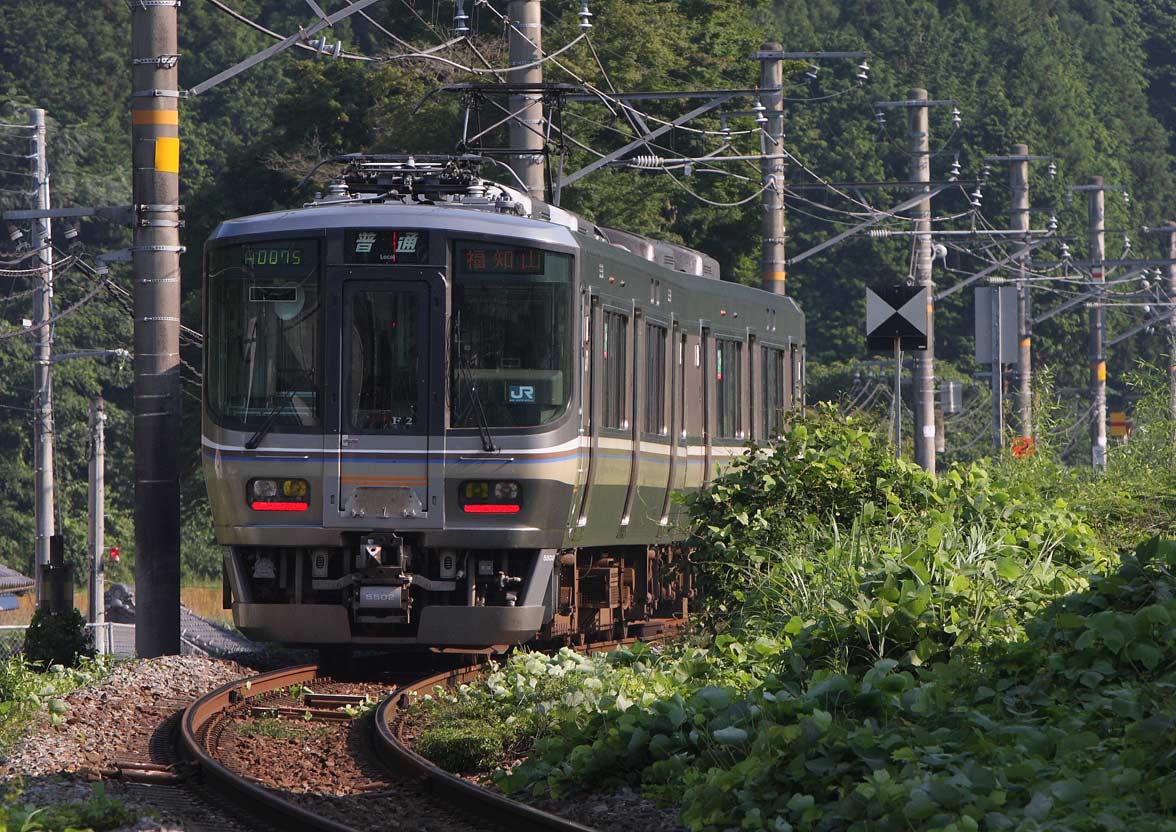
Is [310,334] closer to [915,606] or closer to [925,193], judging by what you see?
[915,606]

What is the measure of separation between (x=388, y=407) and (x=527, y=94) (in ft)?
23.7

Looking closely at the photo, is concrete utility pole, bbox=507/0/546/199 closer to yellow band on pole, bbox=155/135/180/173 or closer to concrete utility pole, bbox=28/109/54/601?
yellow band on pole, bbox=155/135/180/173

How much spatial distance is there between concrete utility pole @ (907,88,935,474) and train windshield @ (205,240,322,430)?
17732 millimetres

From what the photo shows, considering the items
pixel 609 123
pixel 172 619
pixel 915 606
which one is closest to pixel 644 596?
pixel 172 619

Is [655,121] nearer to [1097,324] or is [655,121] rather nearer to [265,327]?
[1097,324]

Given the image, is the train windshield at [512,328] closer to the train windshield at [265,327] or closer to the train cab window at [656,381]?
the train windshield at [265,327]

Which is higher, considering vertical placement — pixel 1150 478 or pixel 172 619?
pixel 1150 478

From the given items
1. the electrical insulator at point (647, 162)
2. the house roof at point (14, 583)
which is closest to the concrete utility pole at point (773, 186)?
the electrical insulator at point (647, 162)

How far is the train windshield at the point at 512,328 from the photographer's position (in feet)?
47.8

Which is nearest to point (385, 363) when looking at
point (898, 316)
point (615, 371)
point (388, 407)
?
point (388, 407)

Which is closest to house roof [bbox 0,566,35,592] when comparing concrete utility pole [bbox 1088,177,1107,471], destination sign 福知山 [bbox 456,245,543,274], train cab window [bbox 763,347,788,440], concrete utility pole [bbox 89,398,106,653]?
concrete utility pole [bbox 89,398,106,653]

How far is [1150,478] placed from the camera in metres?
17.1

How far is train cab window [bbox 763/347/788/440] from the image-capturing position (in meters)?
21.8

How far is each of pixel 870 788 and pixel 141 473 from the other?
10389 millimetres
